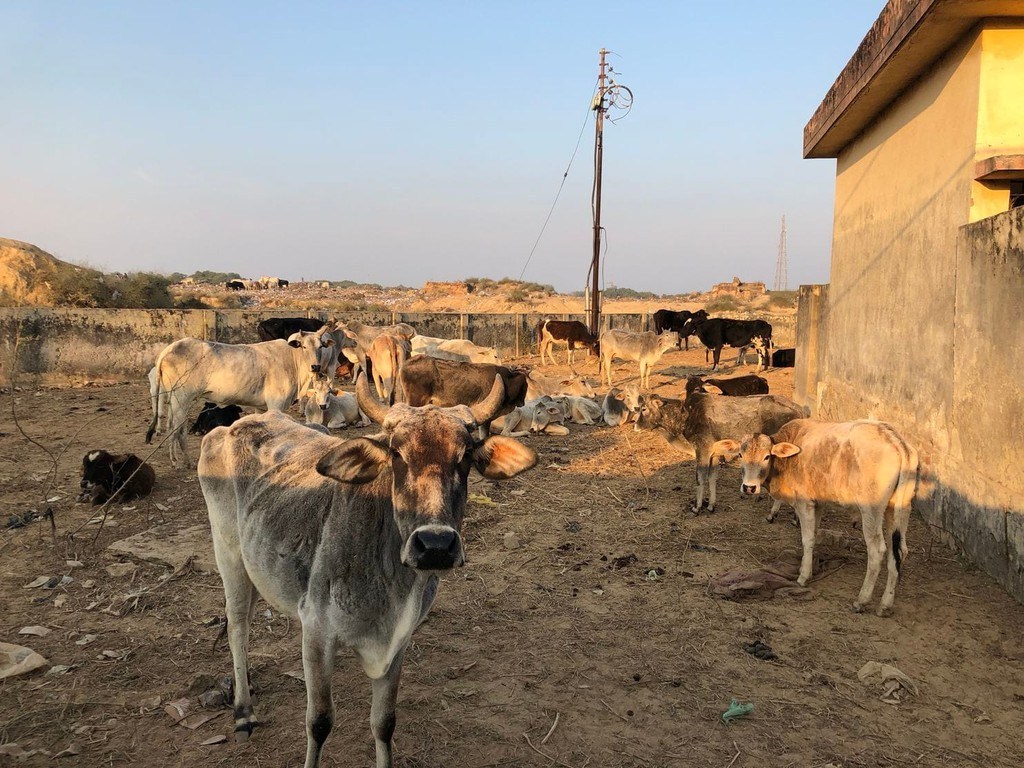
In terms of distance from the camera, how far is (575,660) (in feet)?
15.9

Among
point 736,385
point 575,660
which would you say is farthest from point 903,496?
point 736,385

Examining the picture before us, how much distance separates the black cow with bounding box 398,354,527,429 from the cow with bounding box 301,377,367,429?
1146 mm

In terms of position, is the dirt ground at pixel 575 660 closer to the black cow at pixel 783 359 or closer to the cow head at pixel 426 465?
the cow head at pixel 426 465

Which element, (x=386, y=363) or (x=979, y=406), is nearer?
(x=979, y=406)

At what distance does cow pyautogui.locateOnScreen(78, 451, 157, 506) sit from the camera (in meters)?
7.88

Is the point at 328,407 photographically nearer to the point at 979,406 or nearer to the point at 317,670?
the point at 317,670

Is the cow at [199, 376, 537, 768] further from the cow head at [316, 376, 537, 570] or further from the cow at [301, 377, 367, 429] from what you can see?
the cow at [301, 377, 367, 429]

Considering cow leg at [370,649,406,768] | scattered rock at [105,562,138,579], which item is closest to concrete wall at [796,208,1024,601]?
cow leg at [370,649,406,768]

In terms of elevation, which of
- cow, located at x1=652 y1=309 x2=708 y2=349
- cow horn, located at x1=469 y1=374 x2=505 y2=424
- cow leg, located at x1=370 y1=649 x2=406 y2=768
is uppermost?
cow, located at x1=652 y1=309 x2=708 y2=349

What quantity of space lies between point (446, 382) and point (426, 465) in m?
9.82

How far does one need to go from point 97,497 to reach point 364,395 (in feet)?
20.1

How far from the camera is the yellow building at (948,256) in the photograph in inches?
224

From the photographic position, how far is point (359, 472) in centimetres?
313

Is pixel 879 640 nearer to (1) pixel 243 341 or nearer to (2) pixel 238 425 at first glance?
(2) pixel 238 425
